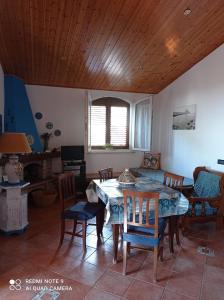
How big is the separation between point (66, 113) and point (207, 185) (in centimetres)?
340

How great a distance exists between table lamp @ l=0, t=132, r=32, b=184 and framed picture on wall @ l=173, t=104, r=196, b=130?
3.20 m

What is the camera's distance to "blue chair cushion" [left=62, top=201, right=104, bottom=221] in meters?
2.69

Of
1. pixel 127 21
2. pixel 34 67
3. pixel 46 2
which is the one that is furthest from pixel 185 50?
pixel 34 67

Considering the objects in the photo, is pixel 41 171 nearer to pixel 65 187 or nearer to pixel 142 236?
pixel 65 187

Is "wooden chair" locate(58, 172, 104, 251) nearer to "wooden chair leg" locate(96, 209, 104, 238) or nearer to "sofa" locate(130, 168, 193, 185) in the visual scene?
"wooden chair leg" locate(96, 209, 104, 238)

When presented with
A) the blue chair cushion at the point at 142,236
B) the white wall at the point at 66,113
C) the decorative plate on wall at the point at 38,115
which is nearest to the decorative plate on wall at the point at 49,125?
the white wall at the point at 66,113

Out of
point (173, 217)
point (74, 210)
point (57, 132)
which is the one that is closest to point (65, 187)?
point (74, 210)

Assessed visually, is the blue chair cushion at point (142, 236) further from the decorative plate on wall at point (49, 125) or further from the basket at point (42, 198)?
the decorative plate on wall at point (49, 125)

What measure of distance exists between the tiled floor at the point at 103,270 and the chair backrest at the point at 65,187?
1.94 feet

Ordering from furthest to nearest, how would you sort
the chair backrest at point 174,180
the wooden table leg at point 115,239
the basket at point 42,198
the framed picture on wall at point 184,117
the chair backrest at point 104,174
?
the framed picture on wall at point 184,117 < the basket at point 42,198 < the chair backrest at point 104,174 < the chair backrest at point 174,180 < the wooden table leg at point 115,239

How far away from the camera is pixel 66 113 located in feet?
17.2

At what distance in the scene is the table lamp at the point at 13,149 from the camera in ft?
9.51

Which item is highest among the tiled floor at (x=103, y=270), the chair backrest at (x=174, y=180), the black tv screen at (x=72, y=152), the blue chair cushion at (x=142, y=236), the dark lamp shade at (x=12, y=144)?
the dark lamp shade at (x=12, y=144)

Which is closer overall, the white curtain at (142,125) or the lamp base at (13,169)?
the lamp base at (13,169)
